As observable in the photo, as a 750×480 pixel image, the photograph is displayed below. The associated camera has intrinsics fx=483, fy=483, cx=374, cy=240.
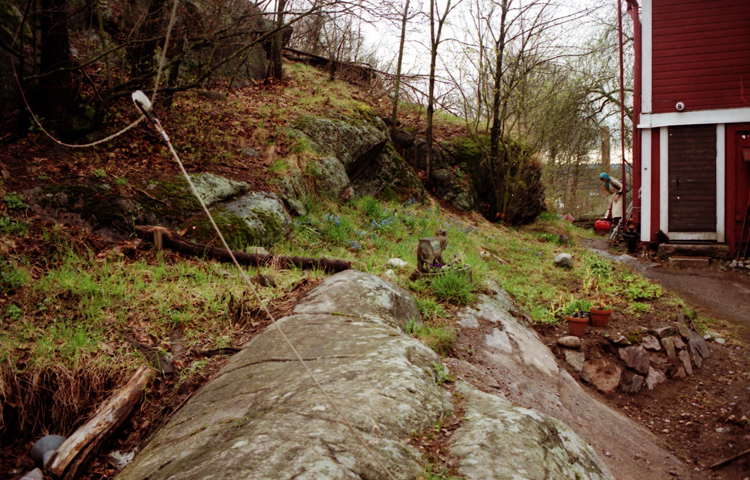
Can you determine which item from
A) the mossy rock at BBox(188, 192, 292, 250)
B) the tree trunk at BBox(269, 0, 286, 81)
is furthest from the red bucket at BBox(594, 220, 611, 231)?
the mossy rock at BBox(188, 192, 292, 250)

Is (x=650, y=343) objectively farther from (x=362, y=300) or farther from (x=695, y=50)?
(x=695, y=50)

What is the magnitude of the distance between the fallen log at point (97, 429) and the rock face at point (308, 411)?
0.61 m

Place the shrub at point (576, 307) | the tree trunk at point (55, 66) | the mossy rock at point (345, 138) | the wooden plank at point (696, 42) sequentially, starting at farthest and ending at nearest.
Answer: the wooden plank at point (696, 42) < the mossy rock at point (345, 138) < the shrub at point (576, 307) < the tree trunk at point (55, 66)

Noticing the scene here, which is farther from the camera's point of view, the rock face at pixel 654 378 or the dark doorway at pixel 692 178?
the dark doorway at pixel 692 178

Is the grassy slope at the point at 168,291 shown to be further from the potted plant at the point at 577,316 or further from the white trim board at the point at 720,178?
the white trim board at the point at 720,178

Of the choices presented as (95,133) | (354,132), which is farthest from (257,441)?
(354,132)

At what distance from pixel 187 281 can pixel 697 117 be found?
1091 centimetres

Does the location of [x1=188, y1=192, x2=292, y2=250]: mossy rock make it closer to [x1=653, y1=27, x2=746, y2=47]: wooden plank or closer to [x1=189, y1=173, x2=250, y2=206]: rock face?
[x1=189, y1=173, x2=250, y2=206]: rock face

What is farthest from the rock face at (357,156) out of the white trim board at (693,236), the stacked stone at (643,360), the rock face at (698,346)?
the rock face at (698,346)

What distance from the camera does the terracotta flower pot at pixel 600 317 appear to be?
6332mm

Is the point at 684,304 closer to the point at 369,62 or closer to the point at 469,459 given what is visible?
the point at 469,459

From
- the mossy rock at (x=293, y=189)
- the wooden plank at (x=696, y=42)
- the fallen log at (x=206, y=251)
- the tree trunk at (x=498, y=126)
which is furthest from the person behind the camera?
the tree trunk at (x=498, y=126)

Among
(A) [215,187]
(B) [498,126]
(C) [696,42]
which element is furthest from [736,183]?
(A) [215,187]

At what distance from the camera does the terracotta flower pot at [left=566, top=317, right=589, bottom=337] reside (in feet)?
19.7
